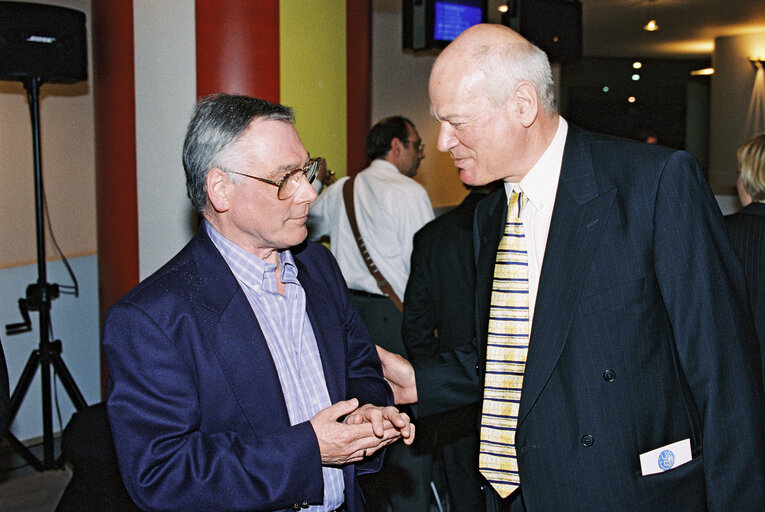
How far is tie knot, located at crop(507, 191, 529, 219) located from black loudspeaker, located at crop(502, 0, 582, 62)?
15.0 feet

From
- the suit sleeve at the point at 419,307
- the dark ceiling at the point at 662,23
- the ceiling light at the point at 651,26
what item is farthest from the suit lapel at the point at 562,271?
the ceiling light at the point at 651,26

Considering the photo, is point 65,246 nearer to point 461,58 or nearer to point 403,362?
point 403,362

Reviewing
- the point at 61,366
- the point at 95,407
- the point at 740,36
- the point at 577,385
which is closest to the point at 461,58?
the point at 577,385

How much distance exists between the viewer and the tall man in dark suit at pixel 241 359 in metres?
1.50

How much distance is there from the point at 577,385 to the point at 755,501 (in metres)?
0.44

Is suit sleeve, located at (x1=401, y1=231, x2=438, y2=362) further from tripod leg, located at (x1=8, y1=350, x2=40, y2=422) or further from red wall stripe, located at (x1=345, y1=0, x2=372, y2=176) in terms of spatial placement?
tripod leg, located at (x1=8, y1=350, x2=40, y2=422)

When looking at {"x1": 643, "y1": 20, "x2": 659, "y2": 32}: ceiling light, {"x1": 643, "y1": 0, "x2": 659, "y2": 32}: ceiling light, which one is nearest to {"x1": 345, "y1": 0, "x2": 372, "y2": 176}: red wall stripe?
{"x1": 643, "y1": 0, "x2": 659, "y2": 32}: ceiling light

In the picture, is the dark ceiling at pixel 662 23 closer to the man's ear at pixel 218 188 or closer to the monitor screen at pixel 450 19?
the monitor screen at pixel 450 19

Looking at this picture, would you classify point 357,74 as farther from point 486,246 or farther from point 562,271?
point 562,271

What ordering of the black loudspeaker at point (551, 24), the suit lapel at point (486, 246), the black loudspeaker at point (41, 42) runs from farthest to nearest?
the black loudspeaker at point (551, 24), the black loudspeaker at point (41, 42), the suit lapel at point (486, 246)

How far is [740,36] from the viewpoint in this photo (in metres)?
11.3

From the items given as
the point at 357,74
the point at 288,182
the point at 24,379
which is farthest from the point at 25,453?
the point at 288,182

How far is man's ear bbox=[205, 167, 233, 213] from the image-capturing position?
1.69 meters

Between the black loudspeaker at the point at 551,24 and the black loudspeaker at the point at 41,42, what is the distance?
11.2ft
